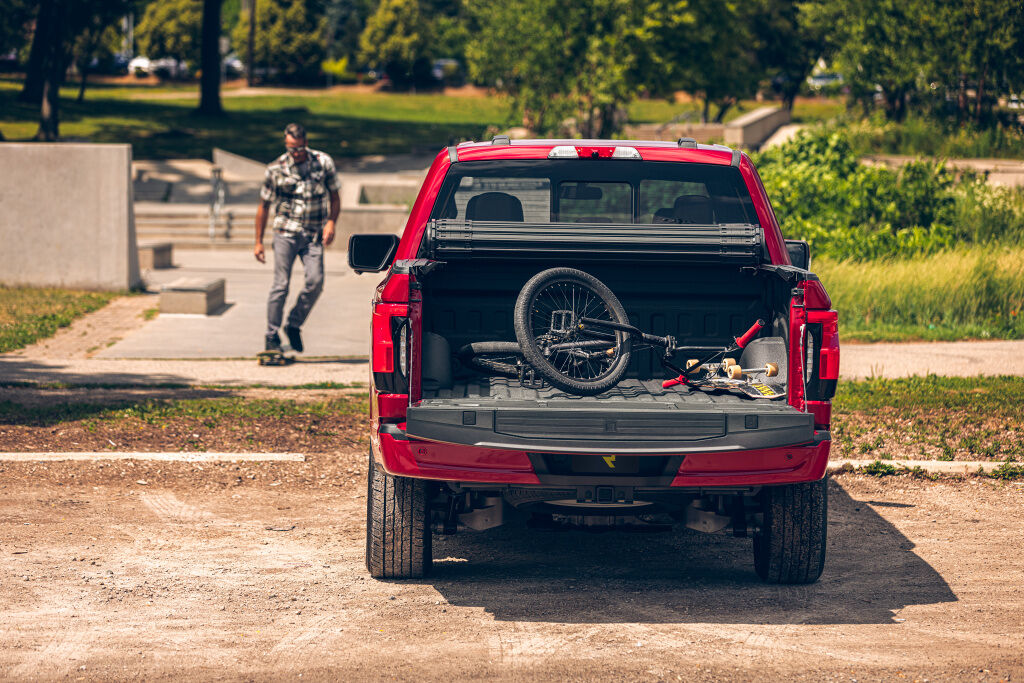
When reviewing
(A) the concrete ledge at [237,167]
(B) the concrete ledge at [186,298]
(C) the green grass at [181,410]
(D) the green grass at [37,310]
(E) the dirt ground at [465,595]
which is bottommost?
(E) the dirt ground at [465,595]

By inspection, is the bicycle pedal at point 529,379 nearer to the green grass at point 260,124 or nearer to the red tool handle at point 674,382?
the red tool handle at point 674,382

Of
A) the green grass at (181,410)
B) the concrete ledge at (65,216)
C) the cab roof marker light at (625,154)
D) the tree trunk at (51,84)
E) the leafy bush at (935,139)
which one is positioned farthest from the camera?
the tree trunk at (51,84)

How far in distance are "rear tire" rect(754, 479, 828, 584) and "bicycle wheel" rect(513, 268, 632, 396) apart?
91 centimetres

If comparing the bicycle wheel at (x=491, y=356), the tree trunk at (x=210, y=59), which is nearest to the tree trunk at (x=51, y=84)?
the tree trunk at (x=210, y=59)

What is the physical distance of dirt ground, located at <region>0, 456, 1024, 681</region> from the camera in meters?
4.80

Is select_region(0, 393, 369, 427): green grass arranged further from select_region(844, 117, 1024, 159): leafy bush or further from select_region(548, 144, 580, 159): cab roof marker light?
select_region(844, 117, 1024, 159): leafy bush

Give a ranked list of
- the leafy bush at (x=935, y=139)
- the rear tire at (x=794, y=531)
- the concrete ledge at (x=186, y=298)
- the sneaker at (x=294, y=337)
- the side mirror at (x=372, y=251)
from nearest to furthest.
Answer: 1. the rear tire at (x=794, y=531)
2. the side mirror at (x=372, y=251)
3. the sneaker at (x=294, y=337)
4. the concrete ledge at (x=186, y=298)
5. the leafy bush at (x=935, y=139)

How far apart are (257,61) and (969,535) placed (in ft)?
252

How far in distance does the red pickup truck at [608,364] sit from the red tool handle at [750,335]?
0.01 meters

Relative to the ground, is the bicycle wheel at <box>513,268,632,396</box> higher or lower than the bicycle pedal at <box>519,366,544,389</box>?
higher

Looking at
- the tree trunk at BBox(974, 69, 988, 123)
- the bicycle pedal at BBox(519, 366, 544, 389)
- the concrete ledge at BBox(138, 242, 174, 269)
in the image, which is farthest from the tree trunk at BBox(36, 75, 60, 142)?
the bicycle pedal at BBox(519, 366, 544, 389)

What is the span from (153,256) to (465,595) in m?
14.6

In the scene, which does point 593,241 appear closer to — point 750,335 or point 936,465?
point 750,335

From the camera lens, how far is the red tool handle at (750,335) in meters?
5.98
